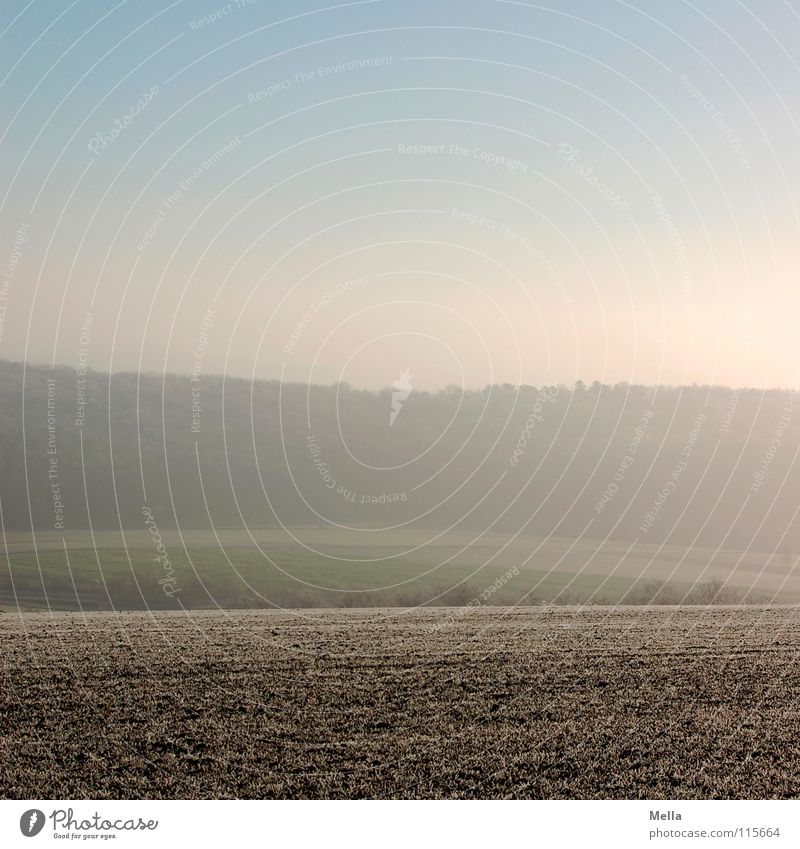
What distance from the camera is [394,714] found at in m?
17.7

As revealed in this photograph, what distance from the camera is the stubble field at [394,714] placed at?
1456 centimetres

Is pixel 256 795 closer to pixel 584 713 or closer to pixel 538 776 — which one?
pixel 538 776

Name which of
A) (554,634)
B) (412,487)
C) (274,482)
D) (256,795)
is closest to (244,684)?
(256,795)

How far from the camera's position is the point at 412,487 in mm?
64000
